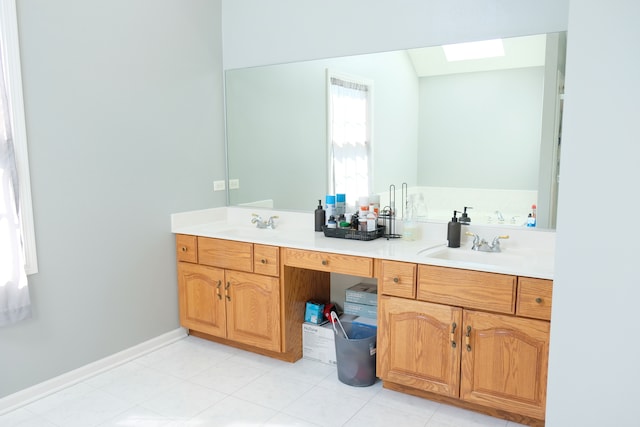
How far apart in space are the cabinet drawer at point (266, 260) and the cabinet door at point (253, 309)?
0.13 ft

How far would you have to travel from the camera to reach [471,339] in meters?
2.38

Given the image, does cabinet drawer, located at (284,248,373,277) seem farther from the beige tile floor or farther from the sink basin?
the beige tile floor

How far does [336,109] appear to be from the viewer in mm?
3287

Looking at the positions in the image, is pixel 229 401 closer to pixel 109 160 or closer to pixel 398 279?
pixel 398 279

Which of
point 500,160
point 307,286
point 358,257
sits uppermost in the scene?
point 500,160

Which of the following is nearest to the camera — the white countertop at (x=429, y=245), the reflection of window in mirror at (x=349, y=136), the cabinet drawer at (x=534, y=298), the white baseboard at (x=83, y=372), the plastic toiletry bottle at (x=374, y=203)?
the cabinet drawer at (x=534, y=298)

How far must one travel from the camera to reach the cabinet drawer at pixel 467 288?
2.26m

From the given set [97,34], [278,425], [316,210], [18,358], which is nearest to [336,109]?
[316,210]

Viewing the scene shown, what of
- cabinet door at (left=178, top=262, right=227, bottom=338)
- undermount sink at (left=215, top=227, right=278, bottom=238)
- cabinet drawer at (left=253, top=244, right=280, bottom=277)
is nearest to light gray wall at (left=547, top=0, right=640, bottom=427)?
cabinet drawer at (left=253, top=244, right=280, bottom=277)

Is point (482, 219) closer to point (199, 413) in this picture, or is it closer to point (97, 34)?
point (199, 413)

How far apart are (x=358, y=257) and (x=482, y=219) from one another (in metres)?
0.75

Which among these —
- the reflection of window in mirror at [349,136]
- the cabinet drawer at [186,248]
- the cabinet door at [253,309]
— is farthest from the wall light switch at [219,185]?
the reflection of window in mirror at [349,136]

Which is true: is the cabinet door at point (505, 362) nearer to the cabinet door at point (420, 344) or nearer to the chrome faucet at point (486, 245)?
the cabinet door at point (420, 344)

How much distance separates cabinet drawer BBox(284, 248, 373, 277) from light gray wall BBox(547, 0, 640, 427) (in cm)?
130
